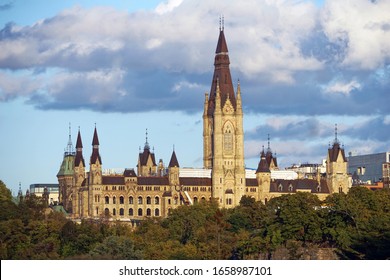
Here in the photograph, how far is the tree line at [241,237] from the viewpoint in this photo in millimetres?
102750

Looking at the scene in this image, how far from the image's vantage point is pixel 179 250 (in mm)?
114000

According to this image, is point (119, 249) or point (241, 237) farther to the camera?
point (241, 237)

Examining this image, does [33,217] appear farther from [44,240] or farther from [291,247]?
[291,247]

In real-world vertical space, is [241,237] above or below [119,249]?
above

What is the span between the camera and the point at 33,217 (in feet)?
472

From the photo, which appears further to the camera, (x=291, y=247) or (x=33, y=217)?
(x=33, y=217)

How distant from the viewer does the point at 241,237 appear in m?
124

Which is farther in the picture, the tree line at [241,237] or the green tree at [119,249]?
the tree line at [241,237]

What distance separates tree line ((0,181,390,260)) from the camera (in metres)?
103

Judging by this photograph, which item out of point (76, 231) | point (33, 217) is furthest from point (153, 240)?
point (33, 217)

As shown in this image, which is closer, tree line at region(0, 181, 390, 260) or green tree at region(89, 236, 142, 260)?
green tree at region(89, 236, 142, 260)
